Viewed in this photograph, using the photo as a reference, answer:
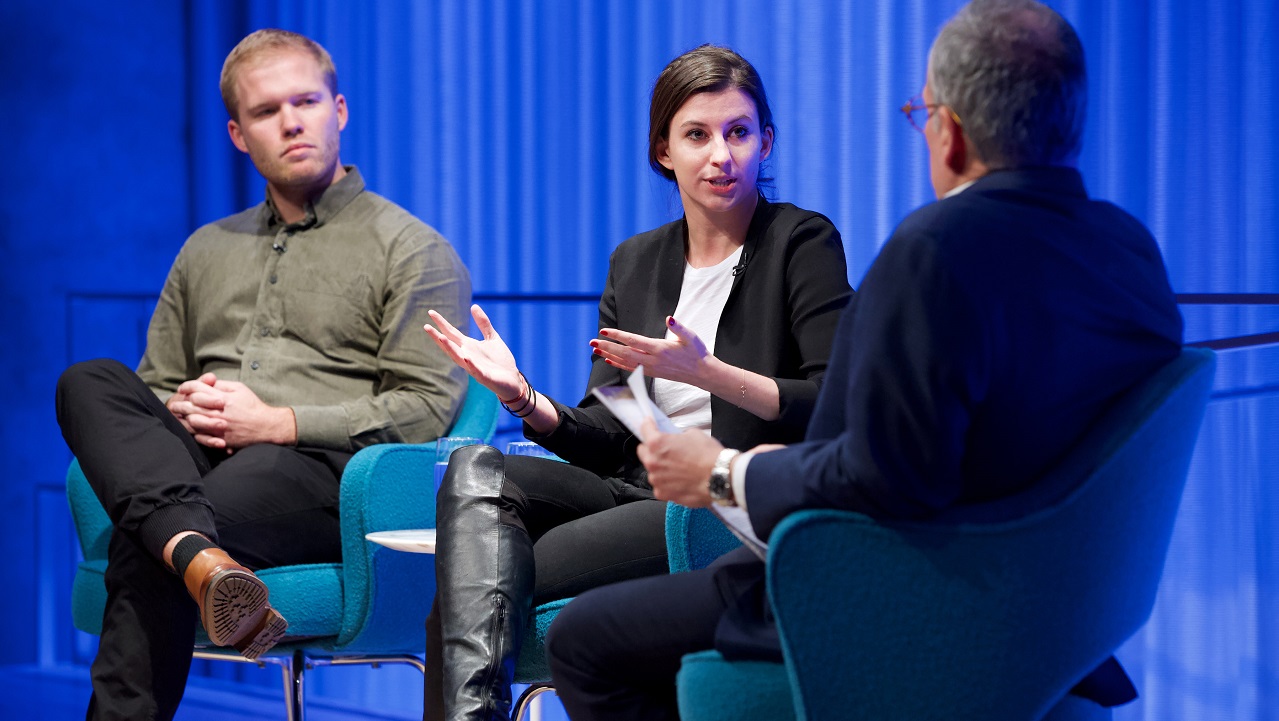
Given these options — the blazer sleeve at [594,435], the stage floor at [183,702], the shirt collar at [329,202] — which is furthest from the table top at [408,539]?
the stage floor at [183,702]

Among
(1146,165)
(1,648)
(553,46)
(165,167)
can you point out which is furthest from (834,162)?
(1,648)

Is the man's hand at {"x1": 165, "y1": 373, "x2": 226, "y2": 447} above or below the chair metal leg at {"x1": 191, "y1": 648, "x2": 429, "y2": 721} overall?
above

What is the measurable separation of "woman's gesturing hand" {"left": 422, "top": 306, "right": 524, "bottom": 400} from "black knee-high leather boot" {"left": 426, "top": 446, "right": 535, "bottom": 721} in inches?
5.5

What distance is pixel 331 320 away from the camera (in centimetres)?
277

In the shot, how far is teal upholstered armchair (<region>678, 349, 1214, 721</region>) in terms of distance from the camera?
124 cm

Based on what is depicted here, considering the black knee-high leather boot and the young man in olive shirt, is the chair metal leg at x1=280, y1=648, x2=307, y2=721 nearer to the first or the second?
Result: the young man in olive shirt

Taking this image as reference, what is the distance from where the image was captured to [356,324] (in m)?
2.77

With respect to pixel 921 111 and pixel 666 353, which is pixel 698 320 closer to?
pixel 666 353


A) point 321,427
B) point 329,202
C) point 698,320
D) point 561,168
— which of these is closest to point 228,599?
point 321,427

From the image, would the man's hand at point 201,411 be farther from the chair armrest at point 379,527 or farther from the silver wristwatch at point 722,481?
the silver wristwatch at point 722,481

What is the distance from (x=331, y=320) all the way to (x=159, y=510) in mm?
703

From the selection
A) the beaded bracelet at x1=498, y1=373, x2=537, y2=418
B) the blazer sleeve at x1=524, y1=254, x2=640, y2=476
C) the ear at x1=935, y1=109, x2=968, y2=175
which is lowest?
the blazer sleeve at x1=524, y1=254, x2=640, y2=476

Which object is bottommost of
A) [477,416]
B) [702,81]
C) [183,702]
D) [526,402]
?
[183,702]

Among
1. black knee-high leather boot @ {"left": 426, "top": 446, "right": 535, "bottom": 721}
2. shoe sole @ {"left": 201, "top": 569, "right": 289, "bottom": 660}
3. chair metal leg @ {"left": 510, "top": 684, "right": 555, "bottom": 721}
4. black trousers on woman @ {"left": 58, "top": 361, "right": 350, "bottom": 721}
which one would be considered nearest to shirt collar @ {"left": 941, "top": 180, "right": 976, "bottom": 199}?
black knee-high leather boot @ {"left": 426, "top": 446, "right": 535, "bottom": 721}
